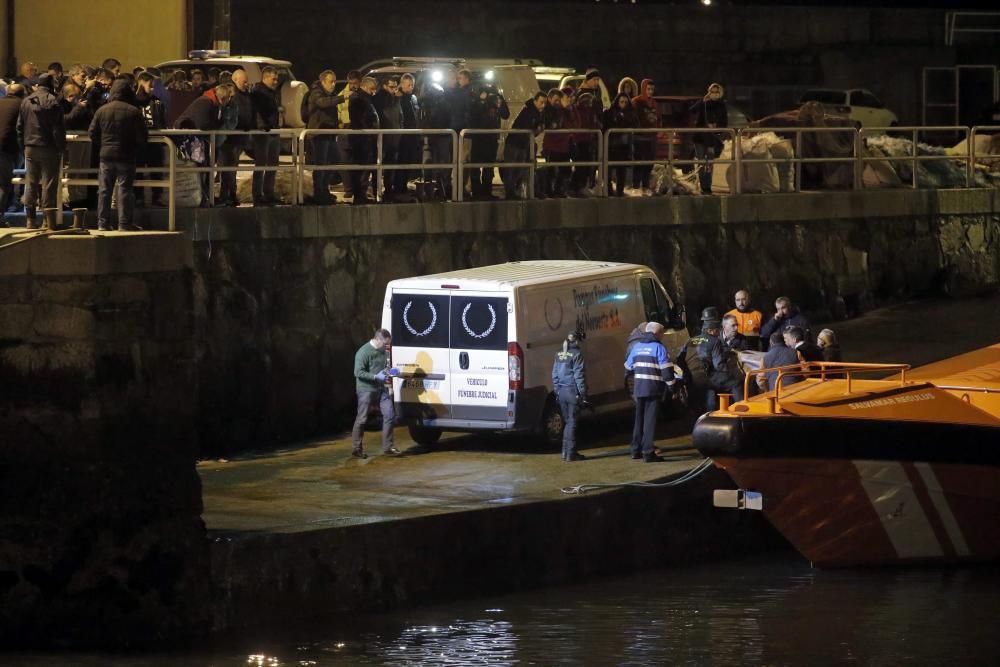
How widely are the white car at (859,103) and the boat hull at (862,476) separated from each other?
21.9m

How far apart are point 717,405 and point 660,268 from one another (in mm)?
5041

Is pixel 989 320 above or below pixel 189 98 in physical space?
below

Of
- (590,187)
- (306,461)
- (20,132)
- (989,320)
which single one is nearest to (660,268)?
(590,187)

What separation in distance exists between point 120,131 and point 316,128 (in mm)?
4833

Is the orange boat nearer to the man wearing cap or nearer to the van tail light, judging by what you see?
the man wearing cap

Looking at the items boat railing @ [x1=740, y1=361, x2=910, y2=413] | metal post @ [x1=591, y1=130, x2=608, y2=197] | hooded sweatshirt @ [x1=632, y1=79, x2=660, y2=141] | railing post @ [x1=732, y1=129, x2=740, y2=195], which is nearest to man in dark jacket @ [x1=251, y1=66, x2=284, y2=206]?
metal post @ [x1=591, y1=130, x2=608, y2=197]

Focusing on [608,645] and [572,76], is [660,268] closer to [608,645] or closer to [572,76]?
[572,76]

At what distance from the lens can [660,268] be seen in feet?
78.6

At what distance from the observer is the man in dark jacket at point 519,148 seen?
75.0ft

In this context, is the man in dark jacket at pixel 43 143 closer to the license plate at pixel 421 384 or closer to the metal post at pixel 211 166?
the metal post at pixel 211 166

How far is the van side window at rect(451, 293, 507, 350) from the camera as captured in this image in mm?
18328

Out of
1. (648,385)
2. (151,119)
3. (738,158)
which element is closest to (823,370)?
(648,385)

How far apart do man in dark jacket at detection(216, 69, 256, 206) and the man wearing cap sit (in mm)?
4551

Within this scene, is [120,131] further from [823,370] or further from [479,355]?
[823,370]
